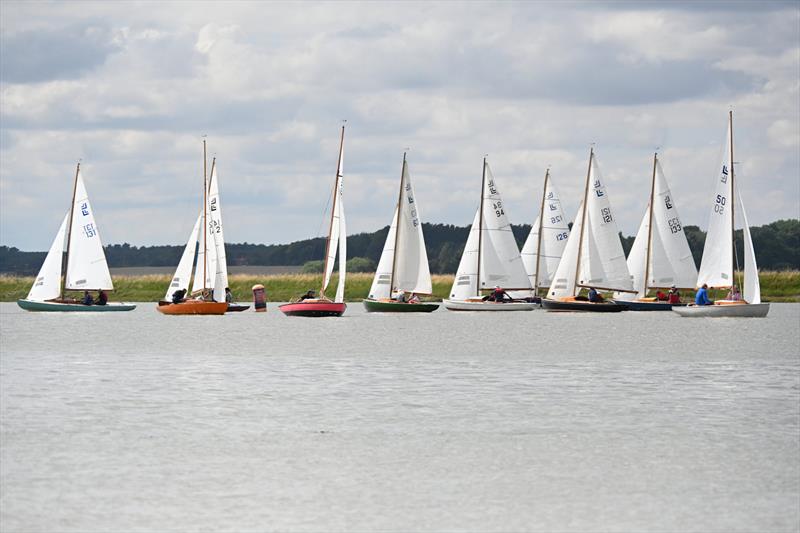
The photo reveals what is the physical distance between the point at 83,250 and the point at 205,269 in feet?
26.1

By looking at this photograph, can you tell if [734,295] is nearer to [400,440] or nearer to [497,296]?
[497,296]

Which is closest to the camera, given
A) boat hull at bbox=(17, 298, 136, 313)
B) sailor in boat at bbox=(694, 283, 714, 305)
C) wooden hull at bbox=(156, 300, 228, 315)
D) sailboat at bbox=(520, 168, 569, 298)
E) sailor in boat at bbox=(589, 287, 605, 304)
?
sailor in boat at bbox=(694, 283, 714, 305)

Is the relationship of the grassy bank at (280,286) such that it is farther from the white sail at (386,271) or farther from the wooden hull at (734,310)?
the wooden hull at (734,310)

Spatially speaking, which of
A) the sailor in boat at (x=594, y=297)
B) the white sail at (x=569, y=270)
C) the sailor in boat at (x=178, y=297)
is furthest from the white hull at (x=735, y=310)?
the sailor in boat at (x=178, y=297)

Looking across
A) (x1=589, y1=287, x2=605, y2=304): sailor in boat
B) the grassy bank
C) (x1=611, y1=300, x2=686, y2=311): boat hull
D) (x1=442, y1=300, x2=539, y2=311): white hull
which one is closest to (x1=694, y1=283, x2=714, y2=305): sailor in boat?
(x1=589, y1=287, x2=605, y2=304): sailor in boat

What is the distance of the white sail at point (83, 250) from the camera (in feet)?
279

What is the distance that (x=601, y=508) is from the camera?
55.5ft

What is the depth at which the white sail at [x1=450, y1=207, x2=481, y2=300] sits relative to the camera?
8875cm

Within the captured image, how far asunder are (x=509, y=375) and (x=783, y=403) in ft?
33.1

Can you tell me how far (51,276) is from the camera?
84438 mm

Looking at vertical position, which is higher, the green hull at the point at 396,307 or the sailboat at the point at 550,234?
the sailboat at the point at 550,234

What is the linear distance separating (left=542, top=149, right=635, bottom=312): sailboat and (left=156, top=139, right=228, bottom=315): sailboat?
850 inches

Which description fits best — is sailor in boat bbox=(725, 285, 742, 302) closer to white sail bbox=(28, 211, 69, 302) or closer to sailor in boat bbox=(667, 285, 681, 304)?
sailor in boat bbox=(667, 285, 681, 304)

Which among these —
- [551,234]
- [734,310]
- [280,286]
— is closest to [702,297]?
[734,310]
